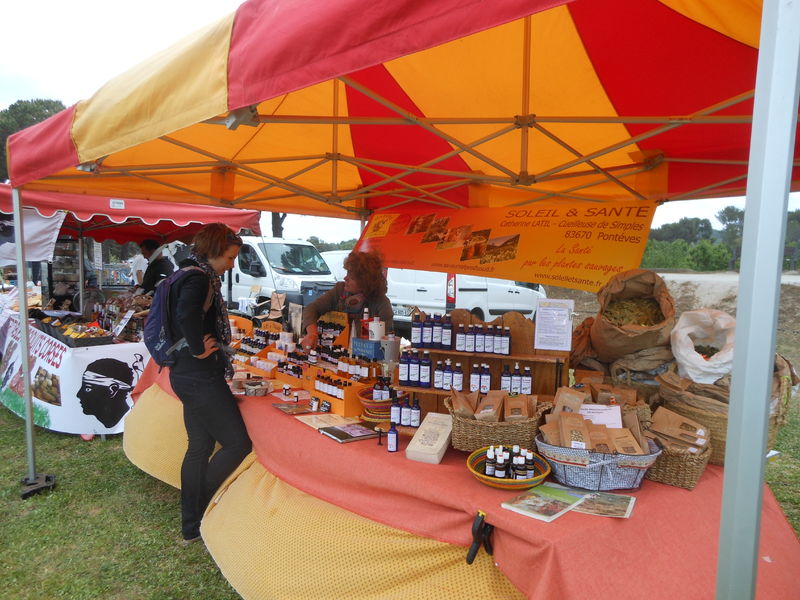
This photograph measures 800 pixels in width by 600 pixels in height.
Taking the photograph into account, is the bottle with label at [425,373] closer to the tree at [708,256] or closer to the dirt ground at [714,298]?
the dirt ground at [714,298]

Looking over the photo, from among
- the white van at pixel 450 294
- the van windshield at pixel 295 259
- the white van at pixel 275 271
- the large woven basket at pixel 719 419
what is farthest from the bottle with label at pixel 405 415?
the van windshield at pixel 295 259

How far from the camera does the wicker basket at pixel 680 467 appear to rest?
189 cm

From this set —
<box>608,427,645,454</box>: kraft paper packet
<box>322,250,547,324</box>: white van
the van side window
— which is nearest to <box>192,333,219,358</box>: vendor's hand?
<box>608,427,645,454</box>: kraft paper packet

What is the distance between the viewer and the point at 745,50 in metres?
2.32

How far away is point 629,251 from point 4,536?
4110 millimetres

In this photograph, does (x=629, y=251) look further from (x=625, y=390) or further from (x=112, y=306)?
(x=112, y=306)

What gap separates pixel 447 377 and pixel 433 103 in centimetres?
191

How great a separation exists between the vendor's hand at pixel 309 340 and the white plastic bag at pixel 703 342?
223 cm

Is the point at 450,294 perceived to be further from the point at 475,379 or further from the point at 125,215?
the point at 475,379

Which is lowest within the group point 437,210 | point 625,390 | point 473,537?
point 473,537

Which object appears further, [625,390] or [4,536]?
[4,536]

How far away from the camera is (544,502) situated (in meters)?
1.74

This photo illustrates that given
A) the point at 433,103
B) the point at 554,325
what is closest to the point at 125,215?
the point at 433,103

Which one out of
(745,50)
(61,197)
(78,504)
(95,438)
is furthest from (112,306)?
(745,50)
